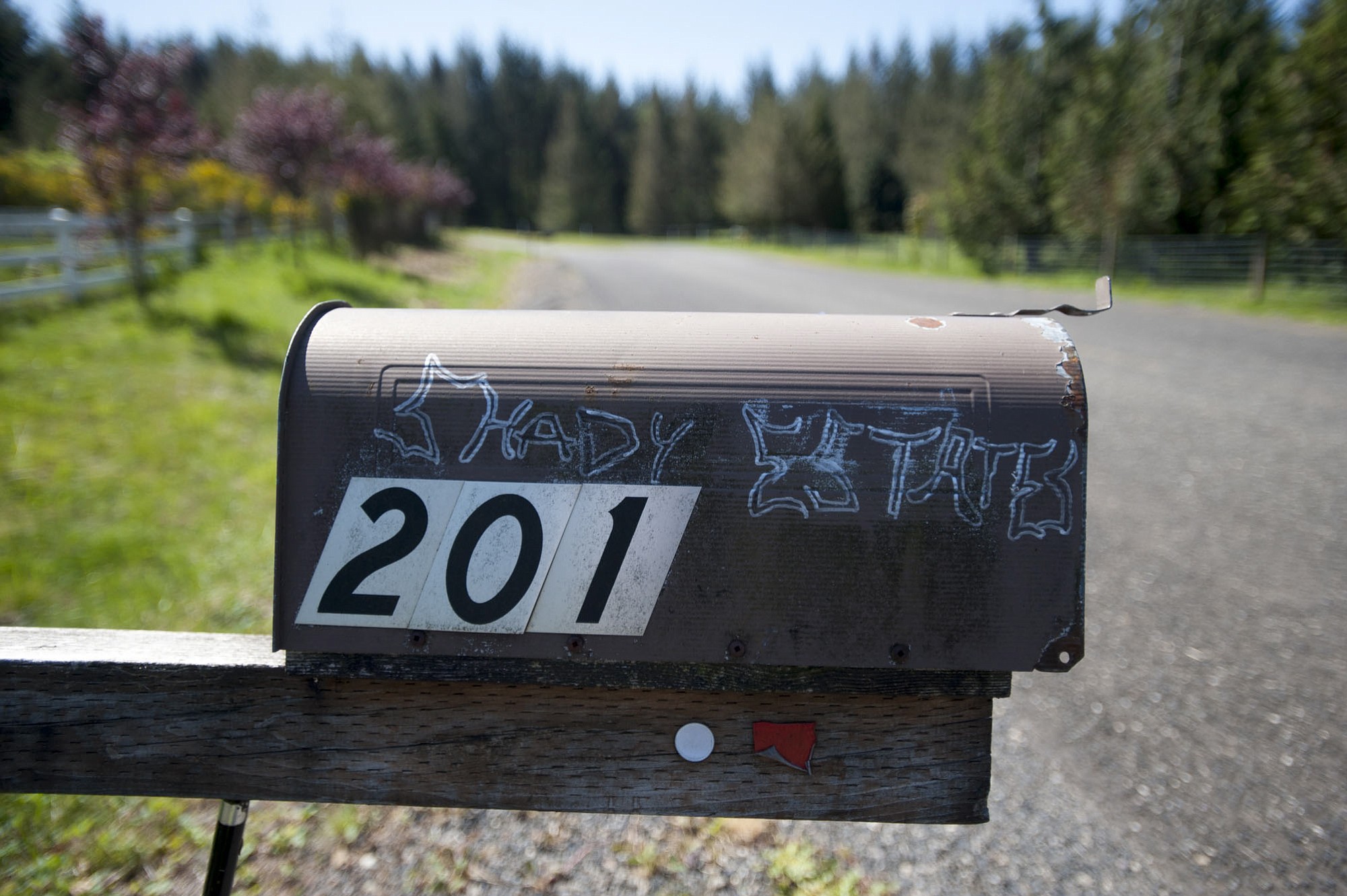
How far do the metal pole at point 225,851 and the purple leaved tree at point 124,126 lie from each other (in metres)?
11.0

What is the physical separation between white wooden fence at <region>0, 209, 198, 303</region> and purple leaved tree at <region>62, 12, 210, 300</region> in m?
0.32

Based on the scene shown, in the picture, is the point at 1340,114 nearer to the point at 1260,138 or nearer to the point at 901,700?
the point at 1260,138

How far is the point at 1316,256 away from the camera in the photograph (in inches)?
610

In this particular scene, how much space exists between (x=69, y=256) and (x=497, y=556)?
11426 mm

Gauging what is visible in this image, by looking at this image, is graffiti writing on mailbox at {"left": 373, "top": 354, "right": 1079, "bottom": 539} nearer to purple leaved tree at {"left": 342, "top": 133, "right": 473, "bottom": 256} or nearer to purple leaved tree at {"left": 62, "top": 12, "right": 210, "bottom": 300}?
purple leaved tree at {"left": 62, "top": 12, "right": 210, "bottom": 300}

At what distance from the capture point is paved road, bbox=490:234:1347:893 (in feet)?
7.44

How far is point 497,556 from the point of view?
4.06 ft

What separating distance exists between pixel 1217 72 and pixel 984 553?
79.1 ft

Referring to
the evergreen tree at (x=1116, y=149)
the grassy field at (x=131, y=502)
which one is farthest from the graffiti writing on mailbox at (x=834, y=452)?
the evergreen tree at (x=1116, y=149)

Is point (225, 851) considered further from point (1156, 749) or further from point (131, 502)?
point (131, 502)

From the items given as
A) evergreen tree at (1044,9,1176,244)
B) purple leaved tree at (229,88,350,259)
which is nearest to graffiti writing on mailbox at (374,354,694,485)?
purple leaved tree at (229,88,350,259)

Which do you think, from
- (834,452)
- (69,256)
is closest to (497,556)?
(834,452)

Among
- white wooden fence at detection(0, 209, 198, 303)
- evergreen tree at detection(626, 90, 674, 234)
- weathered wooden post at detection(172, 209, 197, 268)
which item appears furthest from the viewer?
evergreen tree at detection(626, 90, 674, 234)

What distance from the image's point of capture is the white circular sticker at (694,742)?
1276 mm
